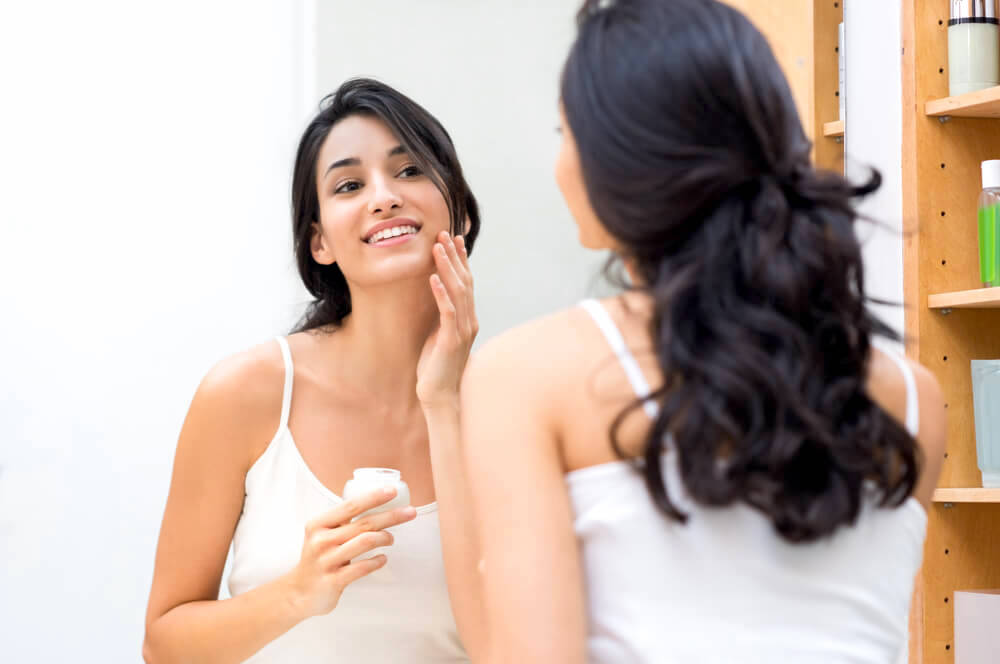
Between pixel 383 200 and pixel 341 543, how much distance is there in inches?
18.0

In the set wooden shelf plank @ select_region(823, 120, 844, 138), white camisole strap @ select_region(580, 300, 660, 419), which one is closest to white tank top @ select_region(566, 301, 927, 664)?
white camisole strap @ select_region(580, 300, 660, 419)

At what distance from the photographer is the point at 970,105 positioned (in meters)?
1.57

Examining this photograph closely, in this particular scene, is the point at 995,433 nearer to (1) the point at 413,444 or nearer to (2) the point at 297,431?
(1) the point at 413,444

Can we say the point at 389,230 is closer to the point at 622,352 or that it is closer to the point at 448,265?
the point at 448,265

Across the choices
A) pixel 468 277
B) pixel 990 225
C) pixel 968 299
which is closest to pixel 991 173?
pixel 990 225

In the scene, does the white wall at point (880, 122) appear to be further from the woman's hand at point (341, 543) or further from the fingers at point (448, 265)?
the woman's hand at point (341, 543)

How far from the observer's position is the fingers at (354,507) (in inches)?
44.8

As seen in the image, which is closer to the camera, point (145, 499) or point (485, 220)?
point (145, 499)

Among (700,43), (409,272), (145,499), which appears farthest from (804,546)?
(145,499)

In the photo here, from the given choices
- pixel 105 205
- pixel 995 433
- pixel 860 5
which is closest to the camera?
pixel 995 433

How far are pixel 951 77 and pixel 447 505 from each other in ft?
3.41

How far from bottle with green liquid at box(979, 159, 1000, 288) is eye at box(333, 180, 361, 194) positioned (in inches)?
36.5

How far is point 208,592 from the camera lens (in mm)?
1369

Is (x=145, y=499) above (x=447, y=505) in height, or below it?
below
